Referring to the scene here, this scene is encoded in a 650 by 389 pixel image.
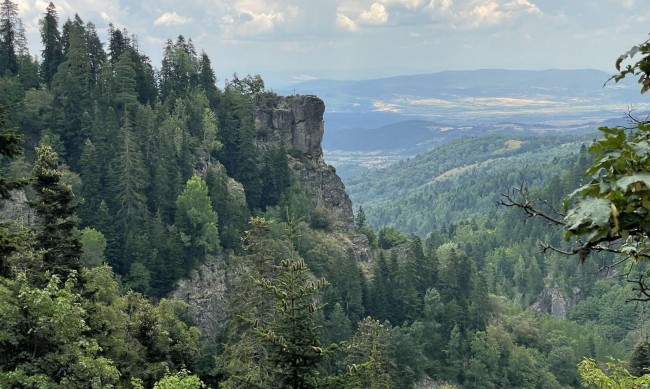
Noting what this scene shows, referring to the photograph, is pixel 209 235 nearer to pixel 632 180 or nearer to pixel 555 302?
pixel 632 180

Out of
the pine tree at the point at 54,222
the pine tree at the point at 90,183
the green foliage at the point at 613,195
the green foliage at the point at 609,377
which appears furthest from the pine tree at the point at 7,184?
the pine tree at the point at 90,183

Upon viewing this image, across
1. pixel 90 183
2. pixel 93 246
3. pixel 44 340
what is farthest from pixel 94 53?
pixel 44 340

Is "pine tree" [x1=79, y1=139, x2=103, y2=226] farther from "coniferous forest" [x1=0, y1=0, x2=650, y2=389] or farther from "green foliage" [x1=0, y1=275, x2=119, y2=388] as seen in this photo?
"green foliage" [x1=0, y1=275, x2=119, y2=388]

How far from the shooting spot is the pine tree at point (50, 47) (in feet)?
276

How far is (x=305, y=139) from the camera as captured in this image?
324 feet

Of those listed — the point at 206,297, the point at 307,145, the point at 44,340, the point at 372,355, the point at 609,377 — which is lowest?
the point at 206,297

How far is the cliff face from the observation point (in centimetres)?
9569

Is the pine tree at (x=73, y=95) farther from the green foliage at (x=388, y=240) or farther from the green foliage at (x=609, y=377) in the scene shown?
the green foliage at (x=609, y=377)

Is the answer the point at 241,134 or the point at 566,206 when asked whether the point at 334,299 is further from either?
the point at 566,206

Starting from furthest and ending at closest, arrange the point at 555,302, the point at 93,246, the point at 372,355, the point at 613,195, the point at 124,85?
the point at 555,302 < the point at 124,85 < the point at 93,246 < the point at 372,355 < the point at 613,195

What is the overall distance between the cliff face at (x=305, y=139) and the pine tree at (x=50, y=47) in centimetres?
2894

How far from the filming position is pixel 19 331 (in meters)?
19.5

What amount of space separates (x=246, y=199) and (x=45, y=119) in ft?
91.3

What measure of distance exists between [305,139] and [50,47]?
39211 mm
